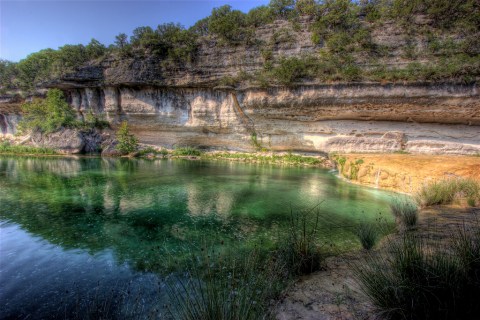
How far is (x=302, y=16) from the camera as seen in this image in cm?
2830

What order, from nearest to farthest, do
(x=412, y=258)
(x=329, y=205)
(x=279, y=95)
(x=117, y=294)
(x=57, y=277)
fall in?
1. (x=412, y=258)
2. (x=117, y=294)
3. (x=57, y=277)
4. (x=329, y=205)
5. (x=279, y=95)

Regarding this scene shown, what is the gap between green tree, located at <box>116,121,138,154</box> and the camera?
1211 inches

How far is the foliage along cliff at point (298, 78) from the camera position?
71.2 feet

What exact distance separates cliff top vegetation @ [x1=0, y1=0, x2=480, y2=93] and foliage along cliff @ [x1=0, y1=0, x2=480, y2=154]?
12 centimetres

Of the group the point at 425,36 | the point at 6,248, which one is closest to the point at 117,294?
the point at 6,248

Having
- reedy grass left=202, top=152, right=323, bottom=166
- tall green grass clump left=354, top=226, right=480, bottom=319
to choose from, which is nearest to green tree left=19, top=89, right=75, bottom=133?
reedy grass left=202, top=152, right=323, bottom=166

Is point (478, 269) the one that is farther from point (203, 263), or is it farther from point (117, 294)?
point (117, 294)

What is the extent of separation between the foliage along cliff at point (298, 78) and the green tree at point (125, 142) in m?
3.06

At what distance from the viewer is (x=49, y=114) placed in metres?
31.6

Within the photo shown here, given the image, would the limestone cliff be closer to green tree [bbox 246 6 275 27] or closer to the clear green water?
green tree [bbox 246 6 275 27]

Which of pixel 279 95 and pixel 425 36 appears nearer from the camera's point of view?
pixel 425 36

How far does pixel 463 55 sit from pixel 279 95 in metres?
16.4

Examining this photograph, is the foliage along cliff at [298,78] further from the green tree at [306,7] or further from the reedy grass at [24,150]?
the reedy grass at [24,150]

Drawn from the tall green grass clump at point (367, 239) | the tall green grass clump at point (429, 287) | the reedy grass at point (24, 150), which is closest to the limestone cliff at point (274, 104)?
the reedy grass at point (24, 150)
